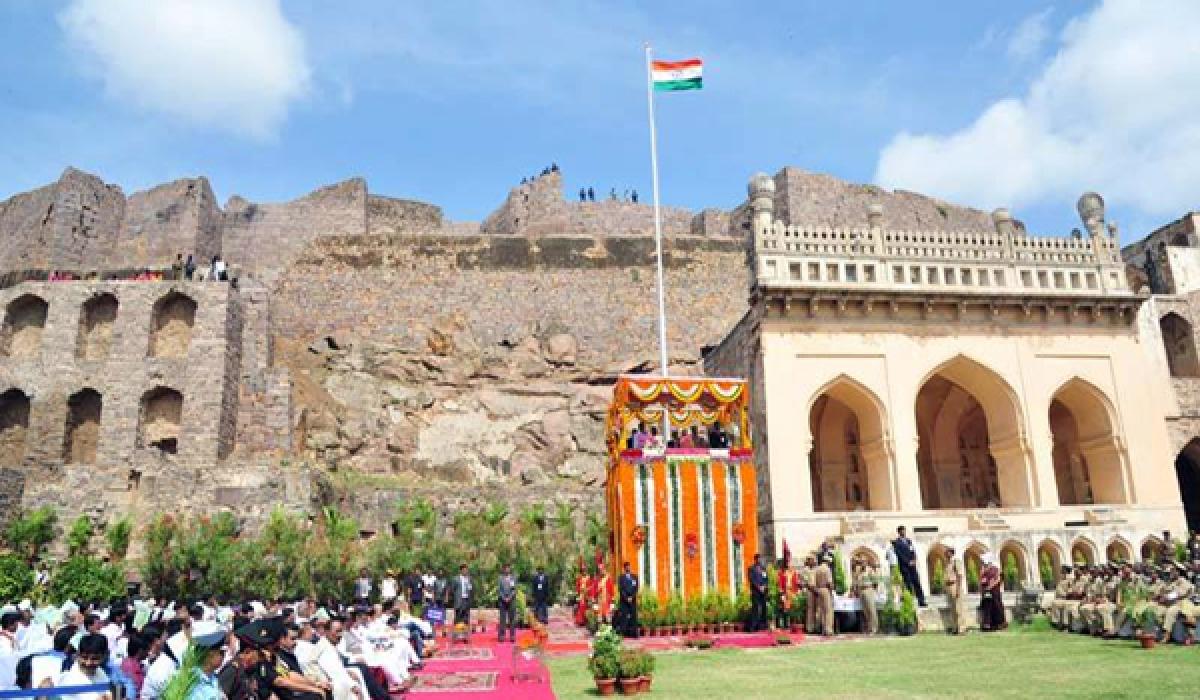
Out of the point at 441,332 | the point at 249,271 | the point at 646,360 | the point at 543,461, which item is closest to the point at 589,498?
the point at 543,461

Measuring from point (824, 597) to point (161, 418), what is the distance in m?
24.0

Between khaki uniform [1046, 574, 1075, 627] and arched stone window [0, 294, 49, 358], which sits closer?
khaki uniform [1046, 574, 1075, 627]

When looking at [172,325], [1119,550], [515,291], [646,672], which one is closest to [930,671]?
[646,672]

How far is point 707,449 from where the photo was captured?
630 inches

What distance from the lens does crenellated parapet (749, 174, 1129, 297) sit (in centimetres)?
1978

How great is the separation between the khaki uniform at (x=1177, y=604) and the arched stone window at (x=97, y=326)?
102 feet

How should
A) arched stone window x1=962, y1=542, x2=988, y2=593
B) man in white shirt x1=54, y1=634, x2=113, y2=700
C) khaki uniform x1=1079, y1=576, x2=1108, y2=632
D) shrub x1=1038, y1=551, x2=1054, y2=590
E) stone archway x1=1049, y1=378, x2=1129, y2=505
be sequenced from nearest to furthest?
1. man in white shirt x1=54, y1=634, x2=113, y2=700
2. khaki uniform x1=1079, y1=576, x2=1108, y2=632
3. arched stone window x1=962, y1=542, x2=988, y2=593
4. shrub x1=1038, y1=551, x2=1054, y2=590
5. stone archway x1=1049, y1=378, x2=1129, y2=505

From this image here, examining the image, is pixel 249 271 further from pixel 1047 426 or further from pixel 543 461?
pixel 1047 426

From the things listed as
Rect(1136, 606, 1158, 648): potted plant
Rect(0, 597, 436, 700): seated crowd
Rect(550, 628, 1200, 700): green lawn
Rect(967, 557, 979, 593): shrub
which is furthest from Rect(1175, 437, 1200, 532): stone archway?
Rect(0, 597, 436, 700): seated crowd

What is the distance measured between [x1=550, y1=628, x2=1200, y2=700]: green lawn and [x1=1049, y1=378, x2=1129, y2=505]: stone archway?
29.5 feet

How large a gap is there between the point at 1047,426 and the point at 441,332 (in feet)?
72.1

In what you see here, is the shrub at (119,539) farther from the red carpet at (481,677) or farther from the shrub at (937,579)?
the shrub at (937,579)

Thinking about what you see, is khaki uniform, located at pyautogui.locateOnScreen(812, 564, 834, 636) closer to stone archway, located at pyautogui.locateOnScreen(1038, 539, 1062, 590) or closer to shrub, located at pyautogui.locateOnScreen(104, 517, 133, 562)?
stone archway, located at pyautogui.locateOnScreen(1038, 539, 1062, 590)

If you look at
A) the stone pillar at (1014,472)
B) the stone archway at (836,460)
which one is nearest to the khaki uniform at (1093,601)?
the stone pillar at (1014,472)
